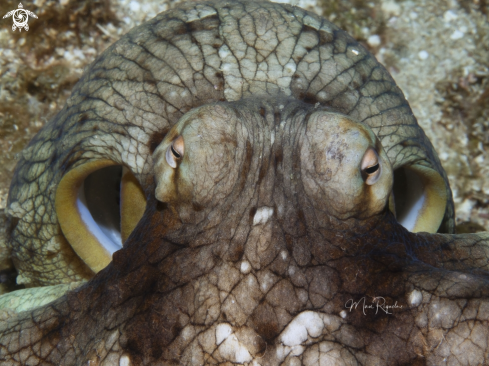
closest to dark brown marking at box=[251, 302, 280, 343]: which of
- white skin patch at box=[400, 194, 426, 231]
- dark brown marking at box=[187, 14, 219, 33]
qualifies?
white skin patch at box=[400, 194, 426, 231]

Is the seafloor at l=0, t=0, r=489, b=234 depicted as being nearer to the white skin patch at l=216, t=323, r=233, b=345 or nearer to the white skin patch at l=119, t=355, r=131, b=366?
the white skin patch at l=119, t=355, r=131, b=366

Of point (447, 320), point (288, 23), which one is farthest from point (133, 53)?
point (447, 320)

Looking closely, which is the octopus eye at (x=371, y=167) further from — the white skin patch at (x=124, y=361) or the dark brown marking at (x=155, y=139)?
the white skin patch at (x=124, y=361)

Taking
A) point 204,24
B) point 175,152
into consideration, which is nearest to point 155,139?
point 175,152

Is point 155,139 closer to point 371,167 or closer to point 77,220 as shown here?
point 77,220

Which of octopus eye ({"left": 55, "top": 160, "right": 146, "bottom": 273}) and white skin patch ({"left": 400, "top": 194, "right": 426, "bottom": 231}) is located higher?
octopus eye ({"left": 55, "top": 160, "right": 146, "bottom": 273})

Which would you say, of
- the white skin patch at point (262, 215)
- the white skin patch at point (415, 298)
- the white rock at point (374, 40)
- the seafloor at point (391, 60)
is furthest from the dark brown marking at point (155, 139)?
the white rock at point (374, 40)
